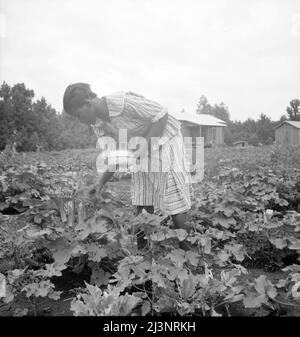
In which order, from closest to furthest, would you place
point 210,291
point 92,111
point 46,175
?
point 210,291, point 92,111, point 46,175

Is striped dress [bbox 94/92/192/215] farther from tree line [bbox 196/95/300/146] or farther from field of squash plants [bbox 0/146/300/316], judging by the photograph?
tree line [bbox 196/95/300/146]

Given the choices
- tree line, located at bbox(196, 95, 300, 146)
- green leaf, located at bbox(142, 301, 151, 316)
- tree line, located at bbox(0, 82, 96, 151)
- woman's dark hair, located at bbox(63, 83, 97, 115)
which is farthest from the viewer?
tree line, located at bbox(196, 95, 300, 146)

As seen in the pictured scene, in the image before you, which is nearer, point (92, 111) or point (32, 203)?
point (92, 111)

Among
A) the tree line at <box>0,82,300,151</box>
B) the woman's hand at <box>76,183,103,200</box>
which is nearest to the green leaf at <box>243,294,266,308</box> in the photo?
the woman's hand at <box>76,183,103,200</box>

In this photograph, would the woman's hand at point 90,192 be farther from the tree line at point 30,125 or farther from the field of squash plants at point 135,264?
the tree line at point 30,125

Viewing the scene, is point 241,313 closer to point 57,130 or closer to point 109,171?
point 109,171

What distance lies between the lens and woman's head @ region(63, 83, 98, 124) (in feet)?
6.21

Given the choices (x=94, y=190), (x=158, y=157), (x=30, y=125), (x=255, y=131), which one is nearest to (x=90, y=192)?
(x=94, y=190)

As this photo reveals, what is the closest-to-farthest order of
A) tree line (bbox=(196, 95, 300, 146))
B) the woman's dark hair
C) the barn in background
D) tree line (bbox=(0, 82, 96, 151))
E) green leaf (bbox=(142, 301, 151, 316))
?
1. green leaf (bbox=(142, 301, 151, 316))
2. the woman's dark hair
3. tree line (bbox=(0, 82, 96, 151))
4. the barn in background
5. tree line (bbox=(196, 95, 300, 146))

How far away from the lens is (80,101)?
1899 millimetres

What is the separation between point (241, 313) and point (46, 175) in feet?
10.2

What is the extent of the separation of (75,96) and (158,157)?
0.58 meters
